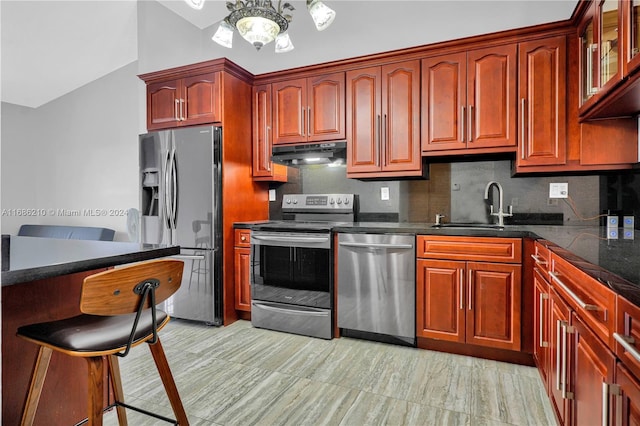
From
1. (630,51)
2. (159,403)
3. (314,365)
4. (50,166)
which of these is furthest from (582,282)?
(50,166)

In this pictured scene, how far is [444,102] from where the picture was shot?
2793 millimetres

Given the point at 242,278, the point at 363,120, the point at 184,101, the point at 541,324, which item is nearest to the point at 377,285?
the point at 541,324

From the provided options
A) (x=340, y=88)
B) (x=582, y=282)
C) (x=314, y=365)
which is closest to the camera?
(x=582, y=282)

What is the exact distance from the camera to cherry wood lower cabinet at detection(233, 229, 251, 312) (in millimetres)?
3215

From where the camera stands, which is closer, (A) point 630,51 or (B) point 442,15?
(A) point 630,51

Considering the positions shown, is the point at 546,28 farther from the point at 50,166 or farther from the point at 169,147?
the point at 50,166

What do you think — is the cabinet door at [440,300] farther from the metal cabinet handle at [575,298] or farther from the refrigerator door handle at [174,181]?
the refrigerator door handle at [174,181]

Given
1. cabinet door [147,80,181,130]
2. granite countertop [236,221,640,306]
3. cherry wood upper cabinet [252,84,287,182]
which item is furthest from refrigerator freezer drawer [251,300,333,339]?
cabinet door [147,80,181,130]

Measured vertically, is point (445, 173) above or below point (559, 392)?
above

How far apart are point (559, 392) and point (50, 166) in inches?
248

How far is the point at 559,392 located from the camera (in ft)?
5.22

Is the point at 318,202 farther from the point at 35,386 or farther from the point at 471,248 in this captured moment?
the point at 35,386

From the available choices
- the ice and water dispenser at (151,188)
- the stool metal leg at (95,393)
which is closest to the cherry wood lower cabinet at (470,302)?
the stool metal leg at (95,393)

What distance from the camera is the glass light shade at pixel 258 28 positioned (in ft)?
6.80
